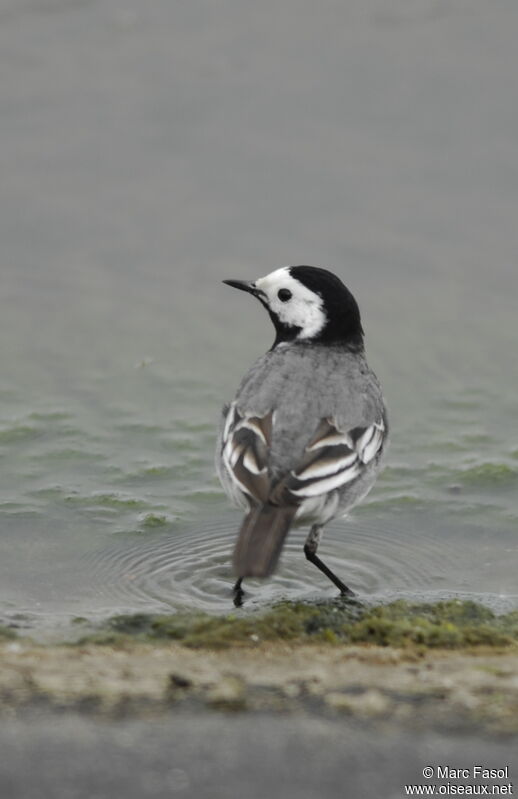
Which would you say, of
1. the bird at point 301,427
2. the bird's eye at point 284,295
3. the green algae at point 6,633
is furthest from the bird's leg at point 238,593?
the bird's eye at point 284,295

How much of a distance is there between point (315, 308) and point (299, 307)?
0.33 ft

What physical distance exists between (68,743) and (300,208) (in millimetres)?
7913

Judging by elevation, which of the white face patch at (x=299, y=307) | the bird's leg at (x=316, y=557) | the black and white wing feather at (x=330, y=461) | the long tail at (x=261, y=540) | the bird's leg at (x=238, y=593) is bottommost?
the bird's leg at (x=238, y=593)

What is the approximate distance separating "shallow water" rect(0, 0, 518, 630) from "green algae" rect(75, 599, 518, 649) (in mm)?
518

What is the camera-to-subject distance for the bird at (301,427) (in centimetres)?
575

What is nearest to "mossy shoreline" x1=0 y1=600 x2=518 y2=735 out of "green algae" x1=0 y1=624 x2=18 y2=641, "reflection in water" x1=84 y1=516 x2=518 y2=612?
"green algae" x1=0 y1=624 x2=18 y2=641

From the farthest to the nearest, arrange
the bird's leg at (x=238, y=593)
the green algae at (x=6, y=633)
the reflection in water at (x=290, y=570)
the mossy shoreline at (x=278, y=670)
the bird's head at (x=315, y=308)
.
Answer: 1. the bird's head at (x=315, y=308)
2. the reflection in water at (x=290, y=570)
3. the bird's leg at (x=238, y=593)
4. the green algae at (x=6, y=633)
5. the mossy shoreline at (x=278, y=670)

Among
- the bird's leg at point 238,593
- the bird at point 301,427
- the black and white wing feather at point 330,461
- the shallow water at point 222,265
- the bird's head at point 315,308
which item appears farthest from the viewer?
the bird's head at point 315,308

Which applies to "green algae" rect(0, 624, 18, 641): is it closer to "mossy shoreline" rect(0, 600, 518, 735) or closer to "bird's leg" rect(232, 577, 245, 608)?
"mossy shoreline" rect(0, 600, 518, 735)

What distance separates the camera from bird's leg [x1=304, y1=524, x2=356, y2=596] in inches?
261

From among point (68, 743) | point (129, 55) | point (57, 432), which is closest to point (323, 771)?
point (68, 743)

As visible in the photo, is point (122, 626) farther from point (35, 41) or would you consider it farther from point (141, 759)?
point (35, 41)

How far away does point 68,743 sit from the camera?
388cm

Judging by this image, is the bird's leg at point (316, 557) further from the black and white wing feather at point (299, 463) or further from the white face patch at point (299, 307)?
the white face patch at point (299, 307)
